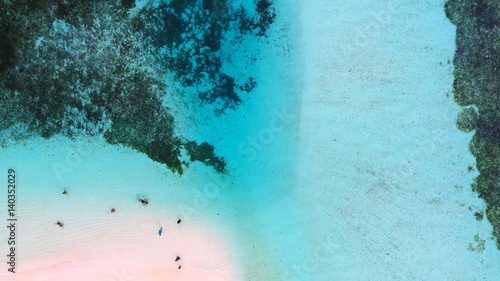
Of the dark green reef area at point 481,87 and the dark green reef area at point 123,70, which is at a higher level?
the dark green reef area at point 123,70

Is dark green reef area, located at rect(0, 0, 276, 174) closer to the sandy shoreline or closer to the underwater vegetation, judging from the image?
the underwater vegetation

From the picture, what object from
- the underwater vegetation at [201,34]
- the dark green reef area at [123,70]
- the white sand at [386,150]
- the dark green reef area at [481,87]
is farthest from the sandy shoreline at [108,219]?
the dark green reef area at [481,87]

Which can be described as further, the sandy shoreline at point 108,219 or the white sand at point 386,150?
the sandy shoreline at point 108,219

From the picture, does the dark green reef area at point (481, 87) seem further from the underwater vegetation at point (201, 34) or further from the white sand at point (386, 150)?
the underwater vegetation at point (201, 34)

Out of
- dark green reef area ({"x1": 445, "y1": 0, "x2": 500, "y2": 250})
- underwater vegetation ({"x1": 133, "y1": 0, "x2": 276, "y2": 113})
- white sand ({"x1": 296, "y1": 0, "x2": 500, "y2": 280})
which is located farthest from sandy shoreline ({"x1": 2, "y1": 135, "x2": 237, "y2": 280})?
dark green reef area ({"x1": 445, "y1": 0, "x2": 500, "y2": 250})

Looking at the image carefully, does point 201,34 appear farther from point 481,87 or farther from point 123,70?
point 481,87

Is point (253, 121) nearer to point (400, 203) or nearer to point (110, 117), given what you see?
point (110, 117)
